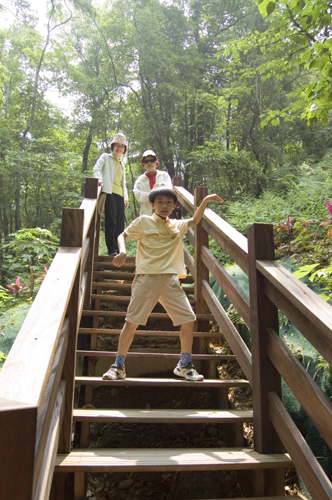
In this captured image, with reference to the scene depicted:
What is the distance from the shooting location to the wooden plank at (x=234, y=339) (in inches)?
89.7

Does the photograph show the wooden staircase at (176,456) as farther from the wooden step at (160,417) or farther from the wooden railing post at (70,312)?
the wooden railing post at (70,312)

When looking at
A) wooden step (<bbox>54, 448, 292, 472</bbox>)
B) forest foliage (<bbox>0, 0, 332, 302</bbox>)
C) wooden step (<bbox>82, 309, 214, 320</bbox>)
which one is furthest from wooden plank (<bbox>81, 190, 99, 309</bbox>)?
forest foliage (<bbox>0, 0, 332, 302</bbox>)

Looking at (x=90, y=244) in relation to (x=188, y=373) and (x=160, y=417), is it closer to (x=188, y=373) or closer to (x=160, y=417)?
(x=188, y=373)

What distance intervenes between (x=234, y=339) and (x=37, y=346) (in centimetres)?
174

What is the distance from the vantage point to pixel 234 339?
2541 mm

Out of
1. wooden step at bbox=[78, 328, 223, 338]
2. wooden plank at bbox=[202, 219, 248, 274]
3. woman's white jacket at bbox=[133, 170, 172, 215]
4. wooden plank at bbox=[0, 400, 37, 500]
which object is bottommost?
wooden step at bbox=[78, 328, 223, 338]

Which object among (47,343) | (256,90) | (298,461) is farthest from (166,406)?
(256,90)

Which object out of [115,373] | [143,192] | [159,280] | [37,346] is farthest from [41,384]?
[143,192]

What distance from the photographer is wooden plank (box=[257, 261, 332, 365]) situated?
1350mm

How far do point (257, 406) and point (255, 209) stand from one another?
18.1 ft

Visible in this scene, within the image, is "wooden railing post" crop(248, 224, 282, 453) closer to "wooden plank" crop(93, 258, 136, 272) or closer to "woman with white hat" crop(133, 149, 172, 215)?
"woman with white hat" crop(133, 149, 172, 215)

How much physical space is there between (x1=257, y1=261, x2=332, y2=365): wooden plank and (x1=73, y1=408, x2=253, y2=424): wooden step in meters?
0.82

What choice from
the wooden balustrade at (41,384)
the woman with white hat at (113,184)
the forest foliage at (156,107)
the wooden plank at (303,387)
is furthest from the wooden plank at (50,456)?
the forest foliage at (156,107)

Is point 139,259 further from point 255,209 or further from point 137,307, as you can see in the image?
point 255,209
